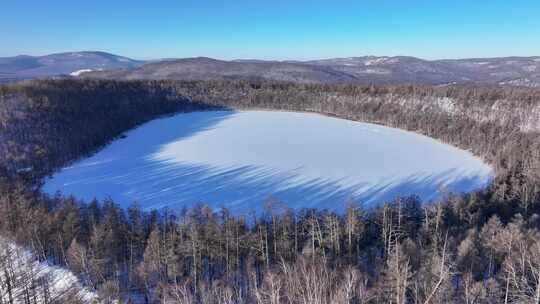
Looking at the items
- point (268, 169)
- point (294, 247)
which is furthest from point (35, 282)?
point (268, 169)

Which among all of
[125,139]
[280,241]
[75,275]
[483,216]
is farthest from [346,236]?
[125,139]

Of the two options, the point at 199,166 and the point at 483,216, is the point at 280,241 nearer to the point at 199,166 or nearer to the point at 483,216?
the point at 483,216

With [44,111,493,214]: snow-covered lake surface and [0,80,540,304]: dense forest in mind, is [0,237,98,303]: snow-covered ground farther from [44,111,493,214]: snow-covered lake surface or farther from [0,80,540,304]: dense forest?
[44,111,493,214]: snow-covered lake surface

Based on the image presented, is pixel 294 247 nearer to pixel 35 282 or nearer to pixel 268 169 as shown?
pixel 35 282

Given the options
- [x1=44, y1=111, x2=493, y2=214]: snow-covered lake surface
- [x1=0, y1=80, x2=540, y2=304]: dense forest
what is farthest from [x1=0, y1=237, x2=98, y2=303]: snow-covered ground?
[x1=44, y1=111, x2=493, y2=214]: snow-covered lake surface

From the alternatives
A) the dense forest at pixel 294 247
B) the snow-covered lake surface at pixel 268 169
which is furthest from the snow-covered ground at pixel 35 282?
the snow-covered lake surface at pixel 268 169
